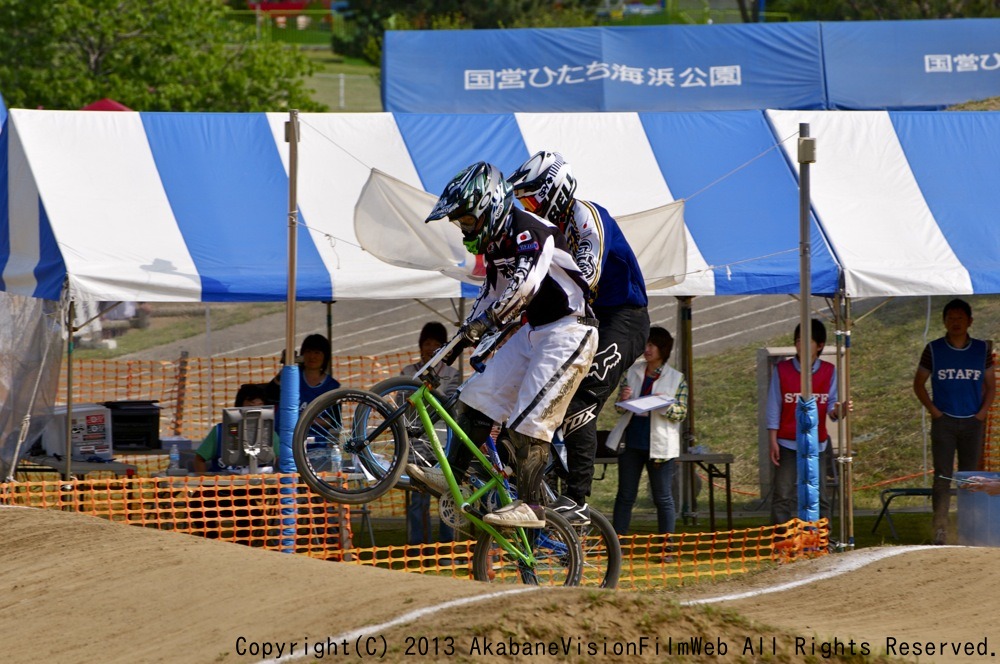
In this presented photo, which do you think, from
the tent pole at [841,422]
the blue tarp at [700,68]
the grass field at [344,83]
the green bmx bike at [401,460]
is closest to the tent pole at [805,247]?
the tent pole at [841,422]

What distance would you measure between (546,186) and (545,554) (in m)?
2.01

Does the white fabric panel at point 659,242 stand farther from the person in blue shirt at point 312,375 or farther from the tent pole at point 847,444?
the person in blue shirt at point 312,375

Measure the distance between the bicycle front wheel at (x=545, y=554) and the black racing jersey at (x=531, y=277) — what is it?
1.09 m

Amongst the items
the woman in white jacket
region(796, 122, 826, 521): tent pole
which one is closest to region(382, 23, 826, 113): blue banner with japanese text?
the woman in white jacket

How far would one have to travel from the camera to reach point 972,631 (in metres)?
6.96

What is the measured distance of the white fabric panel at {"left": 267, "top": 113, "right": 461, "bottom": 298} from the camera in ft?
31.7

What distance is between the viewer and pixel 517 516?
674cm

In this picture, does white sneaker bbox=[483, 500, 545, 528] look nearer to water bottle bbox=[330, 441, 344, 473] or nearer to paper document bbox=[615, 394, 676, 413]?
water bottle bbox=[330, 441, 344, 473]

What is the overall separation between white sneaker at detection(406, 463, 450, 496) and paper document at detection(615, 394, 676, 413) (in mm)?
3403

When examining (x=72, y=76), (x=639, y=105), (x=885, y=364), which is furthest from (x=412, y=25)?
(x=885, y=364)

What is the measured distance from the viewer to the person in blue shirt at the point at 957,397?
1079 centimetres

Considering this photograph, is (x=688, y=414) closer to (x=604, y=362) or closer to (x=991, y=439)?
(x=991, y=439)

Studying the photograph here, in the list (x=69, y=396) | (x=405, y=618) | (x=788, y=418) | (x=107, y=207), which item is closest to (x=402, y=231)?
(x=107, y=207)

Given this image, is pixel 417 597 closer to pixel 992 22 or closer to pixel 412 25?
pixel 992 22
